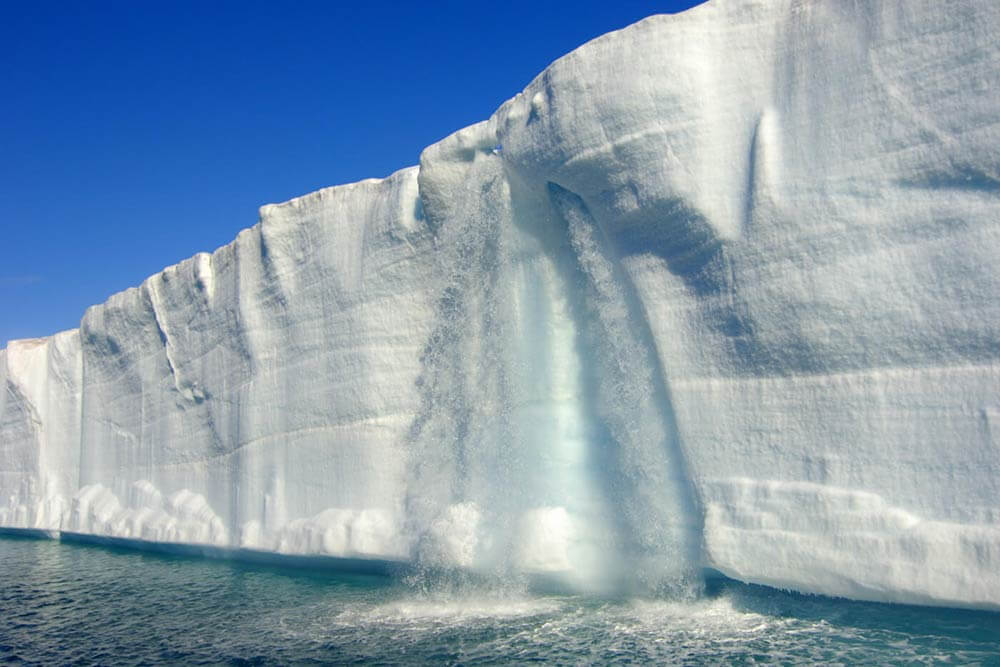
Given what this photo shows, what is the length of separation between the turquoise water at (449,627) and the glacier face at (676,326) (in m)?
0.31

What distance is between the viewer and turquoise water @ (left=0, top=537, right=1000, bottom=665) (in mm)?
5199

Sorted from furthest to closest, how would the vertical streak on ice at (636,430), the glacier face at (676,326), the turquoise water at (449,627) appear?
the vertical streak on ice at (636,430)
the glacier face at (676,326)
the turquoise water at (449,627)

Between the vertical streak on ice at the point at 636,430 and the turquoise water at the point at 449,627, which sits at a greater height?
the vertical streak on ice at the point at 636,430

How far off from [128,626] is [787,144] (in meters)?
6.73

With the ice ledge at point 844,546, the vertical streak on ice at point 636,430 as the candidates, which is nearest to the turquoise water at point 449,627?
the ice ledge at point 844,546

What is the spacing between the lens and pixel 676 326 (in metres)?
6.74

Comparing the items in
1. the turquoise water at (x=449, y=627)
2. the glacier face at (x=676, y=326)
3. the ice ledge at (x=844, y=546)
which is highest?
the glacier face at (x=676, y=326)

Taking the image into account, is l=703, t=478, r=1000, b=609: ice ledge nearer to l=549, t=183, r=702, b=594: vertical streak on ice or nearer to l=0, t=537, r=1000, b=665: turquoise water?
l=0, t=537, r=1000, b=665: turquoise water

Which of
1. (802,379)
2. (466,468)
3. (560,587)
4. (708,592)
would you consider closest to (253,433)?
(466,468)

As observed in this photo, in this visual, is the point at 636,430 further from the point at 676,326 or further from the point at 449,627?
the point at 449,627

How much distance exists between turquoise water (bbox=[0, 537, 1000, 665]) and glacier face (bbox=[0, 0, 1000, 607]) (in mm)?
306

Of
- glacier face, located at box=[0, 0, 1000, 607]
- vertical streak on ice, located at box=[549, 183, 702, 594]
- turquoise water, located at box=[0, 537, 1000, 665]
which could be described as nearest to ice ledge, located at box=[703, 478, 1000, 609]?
glacier face, located at box=[0, 0, 1000, 607]

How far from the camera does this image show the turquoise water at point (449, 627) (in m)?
5.20

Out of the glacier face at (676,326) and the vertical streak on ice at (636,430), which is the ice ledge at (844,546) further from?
the vertical streak on ice at (636,430)
